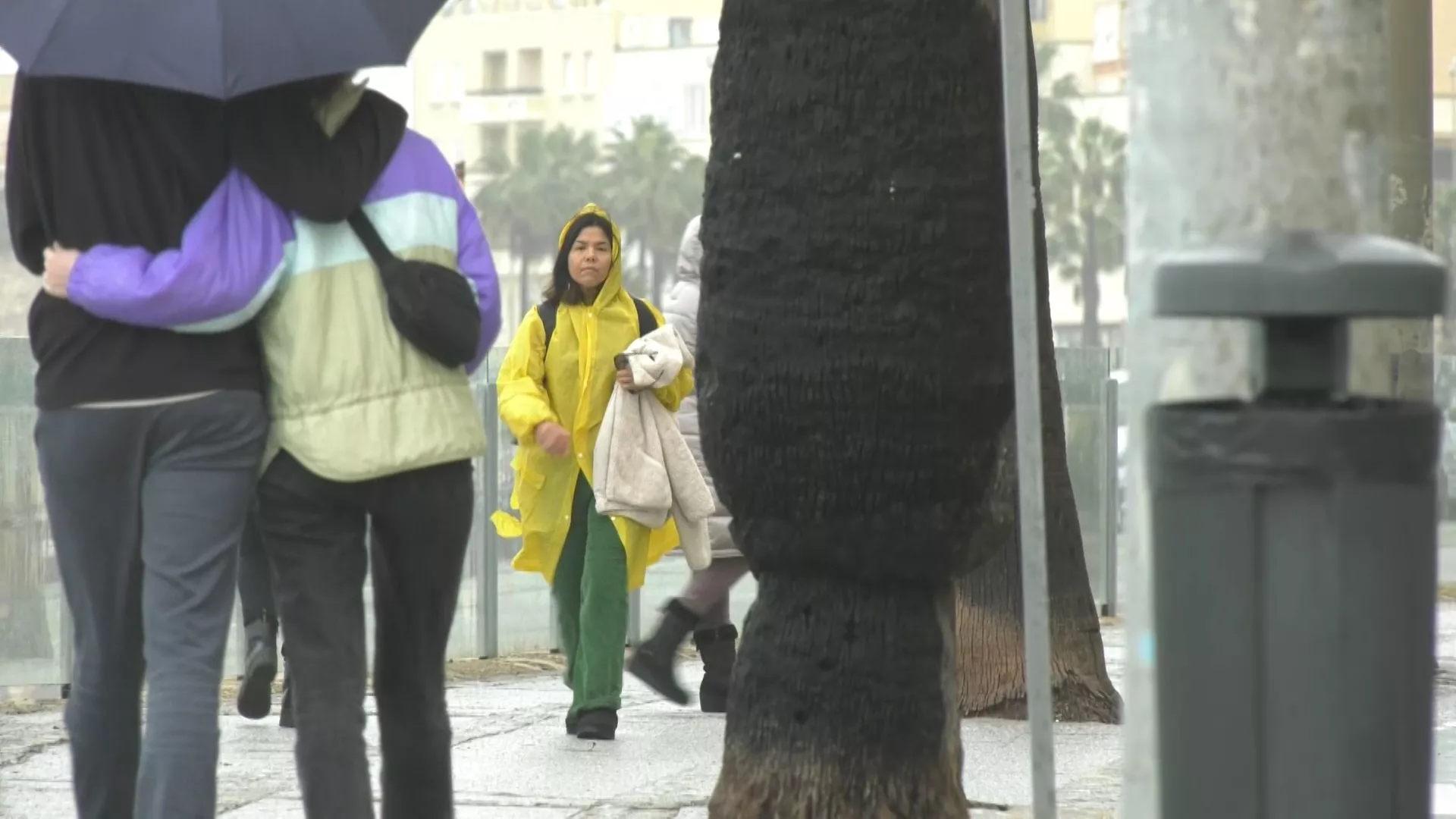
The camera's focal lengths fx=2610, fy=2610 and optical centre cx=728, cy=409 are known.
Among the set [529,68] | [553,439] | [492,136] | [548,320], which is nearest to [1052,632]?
[553,439]

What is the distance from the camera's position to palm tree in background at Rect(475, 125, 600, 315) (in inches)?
4075

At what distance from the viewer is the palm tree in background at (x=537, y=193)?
10350 centimetres

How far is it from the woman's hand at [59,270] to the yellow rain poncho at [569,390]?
3.97 metres

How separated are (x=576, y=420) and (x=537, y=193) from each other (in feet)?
314

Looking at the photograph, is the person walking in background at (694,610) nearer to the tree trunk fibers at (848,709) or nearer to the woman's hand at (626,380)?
the woman's hand at (626,380)

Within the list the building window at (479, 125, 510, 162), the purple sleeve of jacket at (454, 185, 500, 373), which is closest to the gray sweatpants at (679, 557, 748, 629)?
the purple sleeve of jacket at (454, 185, 500, 373)

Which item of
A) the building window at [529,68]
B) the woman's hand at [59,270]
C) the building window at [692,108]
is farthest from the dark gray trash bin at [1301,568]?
the building window at [529,68]

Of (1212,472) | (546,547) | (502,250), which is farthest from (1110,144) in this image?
(1212,472)

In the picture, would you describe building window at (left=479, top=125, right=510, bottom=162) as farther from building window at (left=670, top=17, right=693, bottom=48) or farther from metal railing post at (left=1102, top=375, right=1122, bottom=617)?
metal railing post at (left=1102, top=375, right=1122, bottom=617)

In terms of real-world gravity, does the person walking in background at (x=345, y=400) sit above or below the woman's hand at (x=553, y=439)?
above

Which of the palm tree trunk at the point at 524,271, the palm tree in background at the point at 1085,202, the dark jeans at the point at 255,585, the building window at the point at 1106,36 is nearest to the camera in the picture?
the dark jeans at the point at 255,585

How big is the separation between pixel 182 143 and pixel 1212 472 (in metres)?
2.52

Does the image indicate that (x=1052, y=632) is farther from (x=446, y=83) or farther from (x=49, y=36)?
(x=446, y=83)

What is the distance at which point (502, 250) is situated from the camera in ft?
346
